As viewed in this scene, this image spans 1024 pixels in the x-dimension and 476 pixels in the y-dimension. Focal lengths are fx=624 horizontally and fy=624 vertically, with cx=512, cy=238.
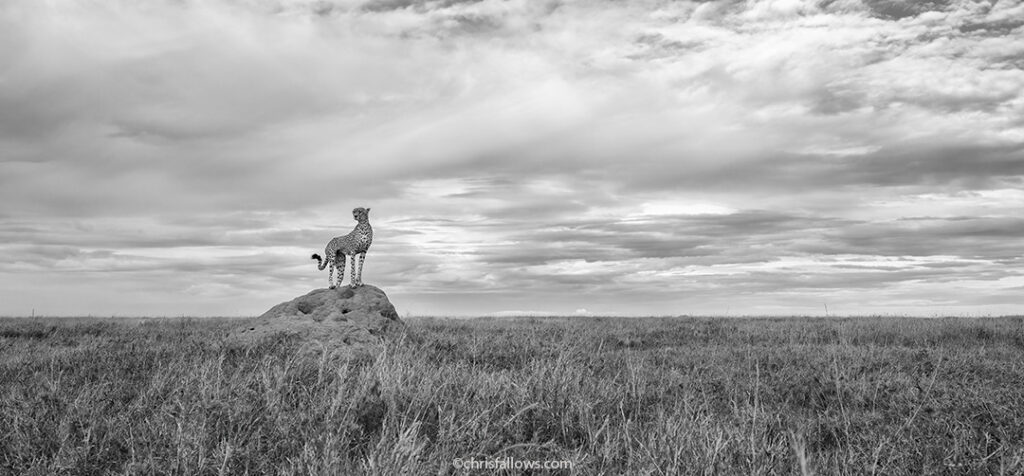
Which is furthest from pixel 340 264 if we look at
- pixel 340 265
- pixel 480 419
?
pixel 480 419

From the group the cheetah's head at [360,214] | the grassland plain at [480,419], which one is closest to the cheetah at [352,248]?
the cheetah's head at [360,214]

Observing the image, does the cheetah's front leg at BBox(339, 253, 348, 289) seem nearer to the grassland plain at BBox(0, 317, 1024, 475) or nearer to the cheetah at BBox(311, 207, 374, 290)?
the cheetah at BBox(311, 207, 374, 290)

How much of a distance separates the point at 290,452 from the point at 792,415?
17.7 feet

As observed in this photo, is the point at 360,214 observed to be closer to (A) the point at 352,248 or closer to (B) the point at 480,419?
(A) the point at 352,248

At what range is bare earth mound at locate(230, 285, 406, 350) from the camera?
10.6 metres

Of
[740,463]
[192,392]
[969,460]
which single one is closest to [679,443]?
[740,463]

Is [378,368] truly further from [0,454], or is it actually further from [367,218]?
[367,218]

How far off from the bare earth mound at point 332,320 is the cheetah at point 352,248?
0.48m

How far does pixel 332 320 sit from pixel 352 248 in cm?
219

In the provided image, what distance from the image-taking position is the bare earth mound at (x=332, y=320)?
10633mm

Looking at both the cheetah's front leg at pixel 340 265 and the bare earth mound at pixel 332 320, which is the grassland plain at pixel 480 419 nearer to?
the bare earth mound at pixel 332 320

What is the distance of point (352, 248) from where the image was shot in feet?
43.7

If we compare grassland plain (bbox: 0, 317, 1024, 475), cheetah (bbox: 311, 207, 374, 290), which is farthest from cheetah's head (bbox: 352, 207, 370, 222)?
grassland plain (bbox: 0, 317, 1024, 475)

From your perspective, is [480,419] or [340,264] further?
[340,264]
